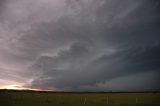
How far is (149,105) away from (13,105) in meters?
31.0

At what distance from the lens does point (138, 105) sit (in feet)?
190

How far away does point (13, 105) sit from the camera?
54.1 m

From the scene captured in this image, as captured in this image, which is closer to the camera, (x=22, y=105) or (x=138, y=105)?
(x=22, y=105)

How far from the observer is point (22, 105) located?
5359cm

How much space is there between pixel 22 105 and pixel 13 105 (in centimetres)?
213

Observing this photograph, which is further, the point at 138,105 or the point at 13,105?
the point at 138,105

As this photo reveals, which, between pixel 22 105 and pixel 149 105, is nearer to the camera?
pixel 22 105

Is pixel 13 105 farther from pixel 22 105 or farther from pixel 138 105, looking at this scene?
pixel 138 105

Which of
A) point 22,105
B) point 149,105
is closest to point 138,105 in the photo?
point 149,105

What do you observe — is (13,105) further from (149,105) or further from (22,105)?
(149,105)

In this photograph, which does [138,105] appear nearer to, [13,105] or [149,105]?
[149,105]

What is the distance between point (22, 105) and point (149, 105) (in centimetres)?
2898

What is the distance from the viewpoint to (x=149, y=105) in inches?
2276

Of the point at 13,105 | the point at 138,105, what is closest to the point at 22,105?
the point at 13,105
